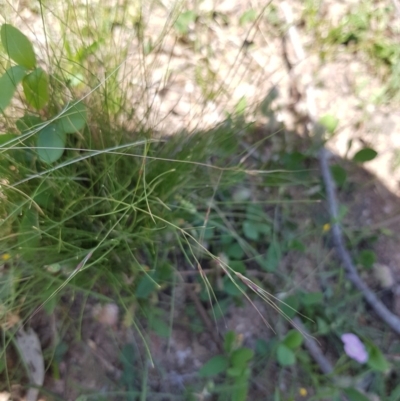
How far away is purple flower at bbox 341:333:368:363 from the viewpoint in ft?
3.20

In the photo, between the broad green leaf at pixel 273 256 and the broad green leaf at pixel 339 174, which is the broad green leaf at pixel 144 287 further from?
the broad green leaf at pixel 339 174

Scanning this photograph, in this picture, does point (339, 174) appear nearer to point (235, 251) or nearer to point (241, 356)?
point (235, 251)

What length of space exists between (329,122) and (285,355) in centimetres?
60

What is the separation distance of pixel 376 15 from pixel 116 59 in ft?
2.95

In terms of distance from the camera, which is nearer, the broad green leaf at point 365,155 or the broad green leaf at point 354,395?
the broad green leaf at point 354,395

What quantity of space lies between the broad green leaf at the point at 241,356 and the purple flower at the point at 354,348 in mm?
224

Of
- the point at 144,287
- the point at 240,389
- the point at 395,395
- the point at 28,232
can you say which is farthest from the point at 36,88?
the point at 395,395

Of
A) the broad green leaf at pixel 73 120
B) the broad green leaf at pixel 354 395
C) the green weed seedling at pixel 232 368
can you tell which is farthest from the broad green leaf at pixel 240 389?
the broad green leaf at pixel 73 120

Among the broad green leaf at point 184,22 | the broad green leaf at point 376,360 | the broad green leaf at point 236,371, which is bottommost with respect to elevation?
the broad green leaf at point 236,371

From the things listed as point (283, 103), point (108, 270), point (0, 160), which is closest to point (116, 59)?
point (0, 160)

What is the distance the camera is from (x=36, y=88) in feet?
2.56

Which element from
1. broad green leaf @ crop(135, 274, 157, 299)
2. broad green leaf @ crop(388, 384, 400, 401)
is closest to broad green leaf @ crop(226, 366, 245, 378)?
broad green leaf @ crop(135, 274, 157, 299)

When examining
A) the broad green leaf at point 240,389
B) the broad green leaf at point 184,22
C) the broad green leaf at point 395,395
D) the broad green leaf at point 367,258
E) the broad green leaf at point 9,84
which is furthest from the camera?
the broad green leaf at point 184,22

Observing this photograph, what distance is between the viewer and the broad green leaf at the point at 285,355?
933mm
